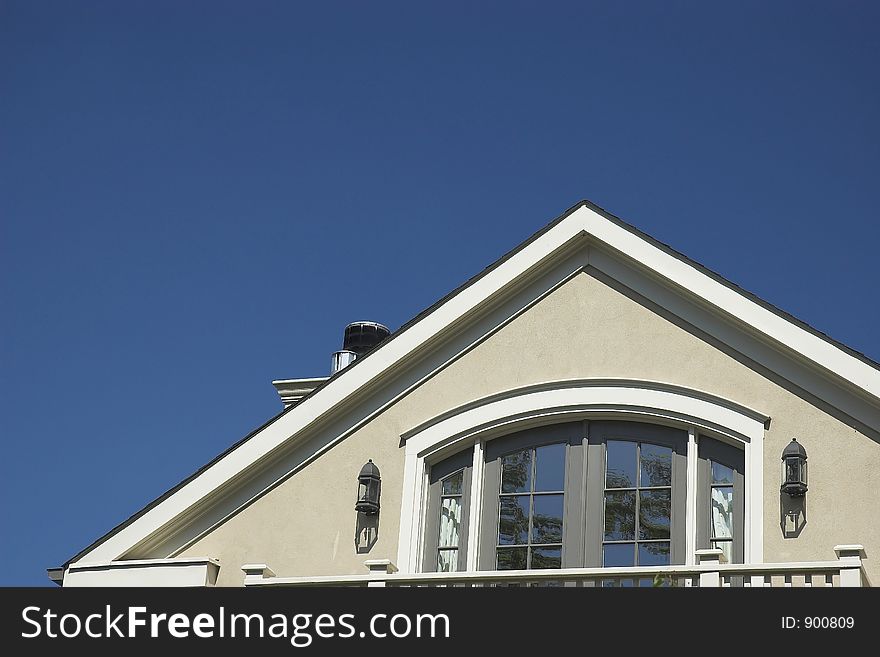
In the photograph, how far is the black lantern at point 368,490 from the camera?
12.9 m

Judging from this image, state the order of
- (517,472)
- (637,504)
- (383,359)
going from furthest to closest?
(383,359) < (517,472) < (637,504)

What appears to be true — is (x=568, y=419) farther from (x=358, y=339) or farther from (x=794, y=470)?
(x=358, y=339)

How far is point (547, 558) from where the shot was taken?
1246cm

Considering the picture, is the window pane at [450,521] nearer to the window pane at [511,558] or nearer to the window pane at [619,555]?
the window pane at [511,558]

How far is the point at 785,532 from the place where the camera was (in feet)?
38.3

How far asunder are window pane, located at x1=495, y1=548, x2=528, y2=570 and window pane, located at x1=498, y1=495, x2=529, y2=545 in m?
0.08

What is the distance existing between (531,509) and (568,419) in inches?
36.4

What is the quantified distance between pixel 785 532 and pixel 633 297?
9.02ft

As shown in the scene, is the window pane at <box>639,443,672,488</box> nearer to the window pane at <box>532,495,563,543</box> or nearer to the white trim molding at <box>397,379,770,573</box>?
the white trim molding at <box>397,379,770,573</box>

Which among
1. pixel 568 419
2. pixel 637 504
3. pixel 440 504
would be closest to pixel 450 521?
pixel 440 504

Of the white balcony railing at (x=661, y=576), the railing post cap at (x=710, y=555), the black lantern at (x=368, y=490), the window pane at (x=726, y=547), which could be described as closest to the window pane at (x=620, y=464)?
the window pane at (x=726, y=547)

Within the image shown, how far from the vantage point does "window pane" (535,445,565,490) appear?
12766 millimetres

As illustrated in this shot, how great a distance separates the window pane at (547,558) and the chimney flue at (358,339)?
21.5ft
